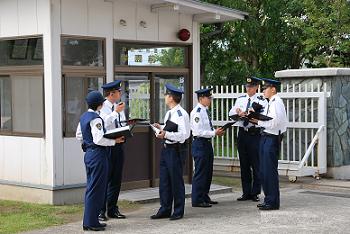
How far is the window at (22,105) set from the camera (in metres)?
10.1

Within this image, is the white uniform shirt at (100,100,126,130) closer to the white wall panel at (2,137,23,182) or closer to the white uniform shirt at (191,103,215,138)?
the white uniform shirt at (191,103,215,138)

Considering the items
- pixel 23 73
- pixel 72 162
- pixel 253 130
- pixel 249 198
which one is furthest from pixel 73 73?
pixel 249 198

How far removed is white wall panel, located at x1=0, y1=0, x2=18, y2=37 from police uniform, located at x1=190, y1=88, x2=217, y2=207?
3.38m

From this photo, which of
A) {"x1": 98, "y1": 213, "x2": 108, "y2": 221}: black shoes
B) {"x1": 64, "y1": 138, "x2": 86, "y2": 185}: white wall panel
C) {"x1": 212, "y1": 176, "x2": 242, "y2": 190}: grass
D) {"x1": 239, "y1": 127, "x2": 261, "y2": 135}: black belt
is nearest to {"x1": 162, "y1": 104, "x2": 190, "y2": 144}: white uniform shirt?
{"x1": 98, "y1": 213, "x2": 108, "y2": 221}: black shoes

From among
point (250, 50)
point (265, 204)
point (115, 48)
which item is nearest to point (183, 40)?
point (115, 48)

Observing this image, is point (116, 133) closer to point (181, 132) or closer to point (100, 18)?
point (181, 132)

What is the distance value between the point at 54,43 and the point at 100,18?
3.47 feet

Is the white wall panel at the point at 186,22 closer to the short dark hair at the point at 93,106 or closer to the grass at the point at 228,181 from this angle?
the grass at the point at 228,181

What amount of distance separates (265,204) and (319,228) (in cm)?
143

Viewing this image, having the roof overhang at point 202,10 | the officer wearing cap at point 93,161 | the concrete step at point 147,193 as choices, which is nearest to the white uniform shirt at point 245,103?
the concrete step at point 147,193

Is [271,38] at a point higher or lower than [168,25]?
higher

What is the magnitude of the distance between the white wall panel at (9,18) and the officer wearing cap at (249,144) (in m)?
4.00

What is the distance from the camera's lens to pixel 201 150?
9.79 meters

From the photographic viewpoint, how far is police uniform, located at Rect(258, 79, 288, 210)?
9109 mm
